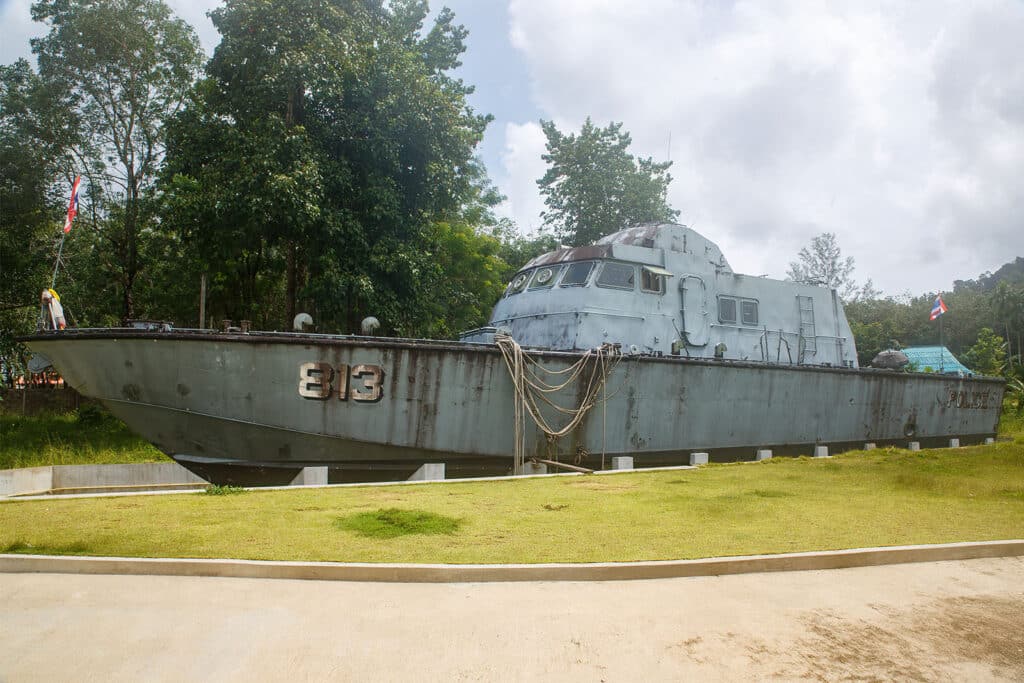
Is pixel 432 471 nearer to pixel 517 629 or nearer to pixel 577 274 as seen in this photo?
pixel 577 274

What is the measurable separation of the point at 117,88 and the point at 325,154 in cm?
850

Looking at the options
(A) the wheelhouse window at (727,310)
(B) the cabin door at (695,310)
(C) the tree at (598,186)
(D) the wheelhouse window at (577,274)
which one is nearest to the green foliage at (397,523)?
(D) the wheelhouse window at (577,274)

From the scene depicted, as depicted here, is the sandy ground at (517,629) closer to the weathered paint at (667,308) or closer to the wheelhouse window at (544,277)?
the weathered paint at (667,308)

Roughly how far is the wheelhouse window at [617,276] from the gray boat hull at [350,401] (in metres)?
1.55

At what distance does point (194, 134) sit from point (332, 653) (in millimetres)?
17334

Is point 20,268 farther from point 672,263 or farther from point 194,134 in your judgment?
point 672,263

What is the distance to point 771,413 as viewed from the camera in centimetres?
1477

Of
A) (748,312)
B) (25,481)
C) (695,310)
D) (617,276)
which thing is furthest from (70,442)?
(748,312)

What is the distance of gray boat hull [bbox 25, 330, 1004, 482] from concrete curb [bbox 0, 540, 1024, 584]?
5019 millimetres

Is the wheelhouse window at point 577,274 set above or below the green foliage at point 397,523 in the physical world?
above

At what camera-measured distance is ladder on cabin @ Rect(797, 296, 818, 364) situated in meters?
16.1

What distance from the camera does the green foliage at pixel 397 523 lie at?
20.0 feet

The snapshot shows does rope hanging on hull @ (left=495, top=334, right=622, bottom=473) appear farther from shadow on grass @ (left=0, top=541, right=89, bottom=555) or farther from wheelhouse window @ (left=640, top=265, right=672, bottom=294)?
shadow on grass @ (left=0, top=541, right=89, bottom=555)

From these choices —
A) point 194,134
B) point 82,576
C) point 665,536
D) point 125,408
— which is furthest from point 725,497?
point 194,134
